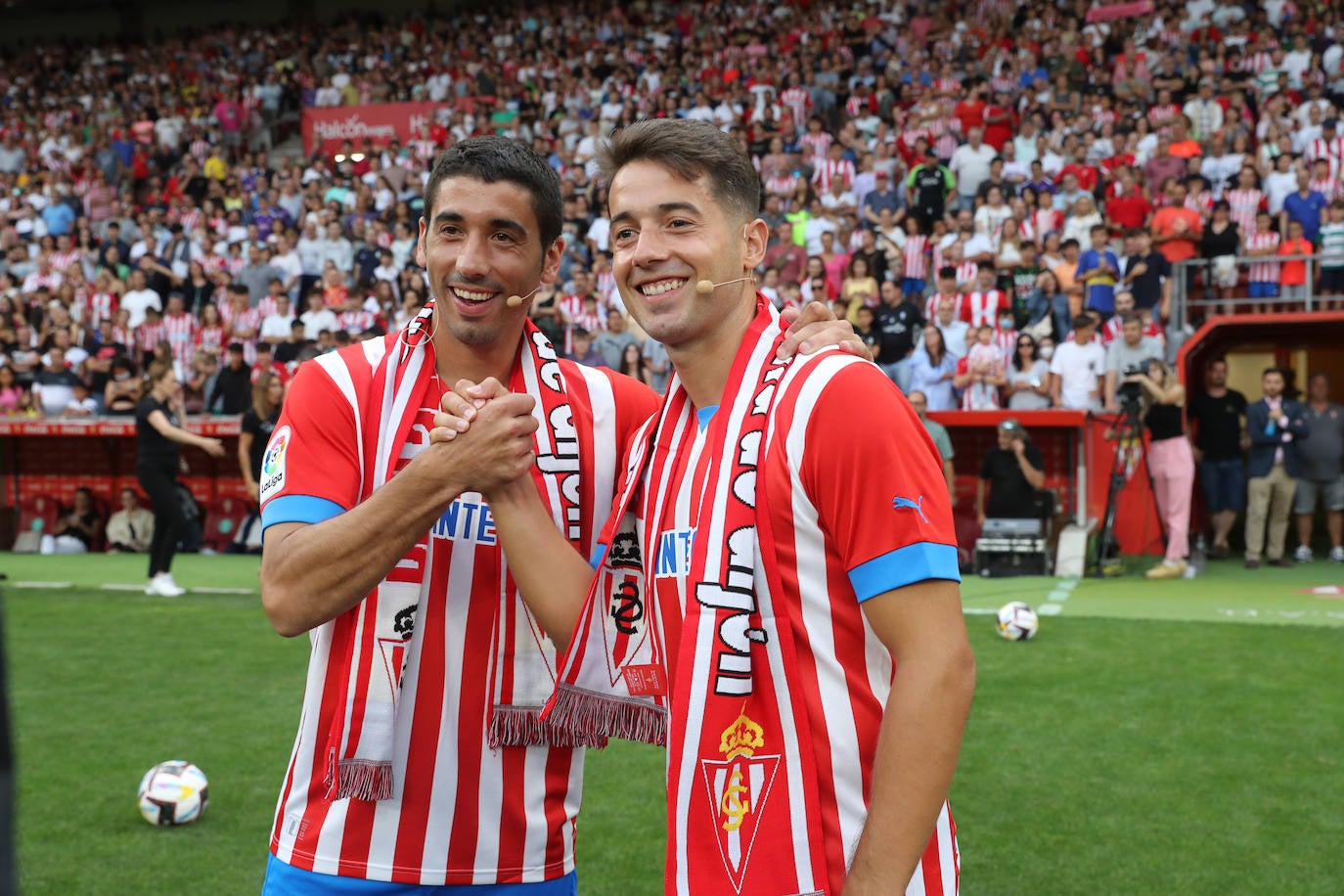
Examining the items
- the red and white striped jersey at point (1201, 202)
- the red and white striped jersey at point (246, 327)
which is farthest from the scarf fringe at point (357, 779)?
the red and white striped jersey at point (246, 327)

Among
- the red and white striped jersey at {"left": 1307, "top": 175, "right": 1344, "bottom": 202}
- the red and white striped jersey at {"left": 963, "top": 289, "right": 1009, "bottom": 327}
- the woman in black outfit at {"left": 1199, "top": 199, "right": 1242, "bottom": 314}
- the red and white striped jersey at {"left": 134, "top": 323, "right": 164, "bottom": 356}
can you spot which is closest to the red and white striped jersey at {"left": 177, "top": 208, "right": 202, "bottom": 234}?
the red and white striped jersey at {"left": 134, "top": 323, "right": 164, "bottom": 356}

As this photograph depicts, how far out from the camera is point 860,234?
16.6 meters

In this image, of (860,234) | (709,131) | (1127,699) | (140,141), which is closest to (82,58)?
(140,141)

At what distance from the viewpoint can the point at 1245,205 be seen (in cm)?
1543

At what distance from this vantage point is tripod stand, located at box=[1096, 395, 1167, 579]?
12656 millimetres

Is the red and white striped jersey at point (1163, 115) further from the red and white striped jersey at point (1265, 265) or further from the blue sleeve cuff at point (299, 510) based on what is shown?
the blue sleeve cuff at point (299, 510)

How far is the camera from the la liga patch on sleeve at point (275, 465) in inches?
99.0

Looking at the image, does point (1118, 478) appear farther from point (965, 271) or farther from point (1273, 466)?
point (965, 271)

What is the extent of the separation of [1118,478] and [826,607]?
1150cm

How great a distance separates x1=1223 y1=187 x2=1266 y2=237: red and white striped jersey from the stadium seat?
1266cm

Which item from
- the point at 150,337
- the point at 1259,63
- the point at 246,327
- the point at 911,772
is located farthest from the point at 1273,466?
the point at 150,337

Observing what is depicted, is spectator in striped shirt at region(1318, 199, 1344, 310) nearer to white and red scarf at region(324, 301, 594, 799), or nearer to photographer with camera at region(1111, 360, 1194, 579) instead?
photographer with camera at region(1111, 360, 1194, 579)

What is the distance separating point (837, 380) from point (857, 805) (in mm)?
683

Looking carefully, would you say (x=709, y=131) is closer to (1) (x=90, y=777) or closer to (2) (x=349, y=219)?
(1) (x=90, y=777)
